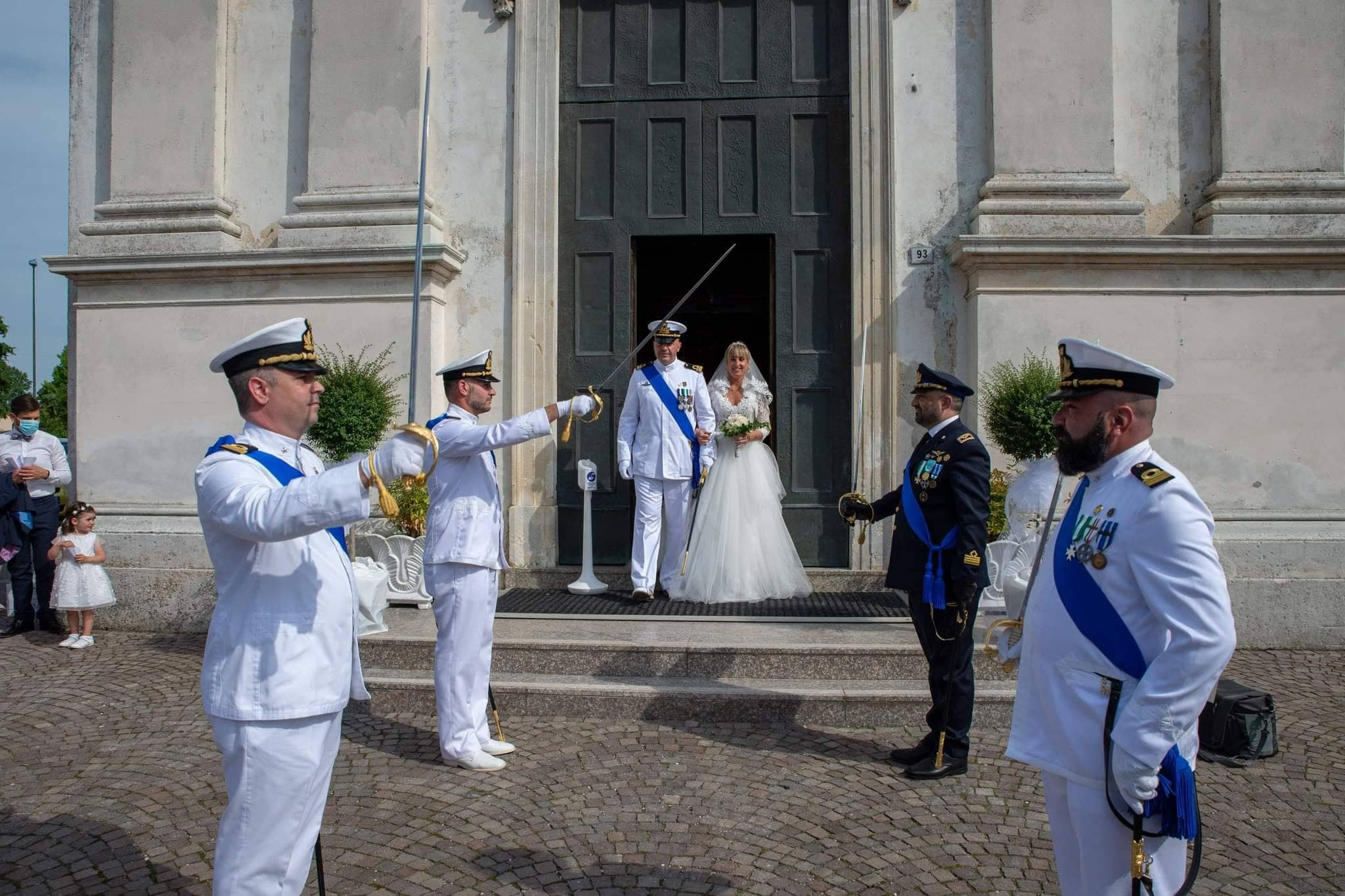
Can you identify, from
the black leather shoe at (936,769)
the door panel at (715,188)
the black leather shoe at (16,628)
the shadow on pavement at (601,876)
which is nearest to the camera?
the shadow on pavement at (601,876)

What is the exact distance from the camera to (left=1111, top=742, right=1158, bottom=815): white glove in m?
2.35

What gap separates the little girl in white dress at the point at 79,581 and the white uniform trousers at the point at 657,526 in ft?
14.8

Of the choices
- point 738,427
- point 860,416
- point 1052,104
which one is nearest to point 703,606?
point 738,427

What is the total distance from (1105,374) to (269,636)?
2524 millimetres

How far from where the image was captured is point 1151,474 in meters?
2.59

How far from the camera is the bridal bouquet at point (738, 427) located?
852 centimetres

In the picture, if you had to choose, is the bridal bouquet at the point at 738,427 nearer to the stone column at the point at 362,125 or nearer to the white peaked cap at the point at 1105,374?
the stone column at the point at 362,125

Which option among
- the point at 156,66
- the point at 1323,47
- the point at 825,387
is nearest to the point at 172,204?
the point at 156,66

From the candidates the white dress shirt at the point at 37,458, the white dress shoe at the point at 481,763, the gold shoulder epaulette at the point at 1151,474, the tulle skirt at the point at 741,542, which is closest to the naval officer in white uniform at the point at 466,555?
the white dress shoe at the point at 481,763

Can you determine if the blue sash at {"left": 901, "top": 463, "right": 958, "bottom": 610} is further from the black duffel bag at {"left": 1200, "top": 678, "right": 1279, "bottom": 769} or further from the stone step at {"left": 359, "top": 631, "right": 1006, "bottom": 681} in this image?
the black duffel bag at {"left": 1200, "top": 678, "right": 1279, "bottom": 769}

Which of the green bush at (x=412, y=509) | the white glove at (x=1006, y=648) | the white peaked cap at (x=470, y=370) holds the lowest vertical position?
the white glove at (x=1006, y=648)

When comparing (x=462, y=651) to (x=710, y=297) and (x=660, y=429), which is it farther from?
(x=710, y=297)

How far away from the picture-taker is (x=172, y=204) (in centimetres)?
929

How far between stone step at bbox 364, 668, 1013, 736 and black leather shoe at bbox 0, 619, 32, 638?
14.2 ft
